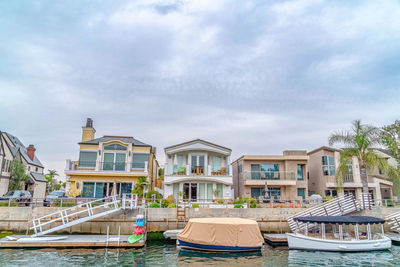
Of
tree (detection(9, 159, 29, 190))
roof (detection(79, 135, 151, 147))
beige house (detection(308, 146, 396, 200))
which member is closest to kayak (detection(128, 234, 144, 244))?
roof (detection(79, 135, 151, 147))

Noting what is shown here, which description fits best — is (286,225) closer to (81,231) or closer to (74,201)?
(81,231)

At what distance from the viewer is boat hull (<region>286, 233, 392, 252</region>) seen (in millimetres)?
16672

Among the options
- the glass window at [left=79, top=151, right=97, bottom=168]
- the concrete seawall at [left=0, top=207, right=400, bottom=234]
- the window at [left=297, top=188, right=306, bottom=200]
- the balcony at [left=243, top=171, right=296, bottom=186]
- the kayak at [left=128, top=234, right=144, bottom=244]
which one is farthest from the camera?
the window at [left=297, top=188, right=306, bottom=200]

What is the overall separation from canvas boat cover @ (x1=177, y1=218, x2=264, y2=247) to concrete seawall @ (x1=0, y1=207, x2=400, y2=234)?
492 cm

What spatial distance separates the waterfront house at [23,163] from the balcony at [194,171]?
2006 centimetres

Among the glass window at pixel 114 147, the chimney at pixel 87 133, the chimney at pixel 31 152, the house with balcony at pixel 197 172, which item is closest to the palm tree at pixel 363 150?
the house with balcony at pixel 197 172

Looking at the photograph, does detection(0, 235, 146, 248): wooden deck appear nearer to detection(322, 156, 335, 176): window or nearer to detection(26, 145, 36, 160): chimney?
detection(322, 156, 335, 176): window

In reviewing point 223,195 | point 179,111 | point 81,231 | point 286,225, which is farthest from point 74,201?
point 286,225

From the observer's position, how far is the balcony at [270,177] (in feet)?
100

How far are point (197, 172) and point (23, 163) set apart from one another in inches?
1057

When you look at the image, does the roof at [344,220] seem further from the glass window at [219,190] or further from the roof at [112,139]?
the roof at [112,139]

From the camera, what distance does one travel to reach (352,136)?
78.9 ft

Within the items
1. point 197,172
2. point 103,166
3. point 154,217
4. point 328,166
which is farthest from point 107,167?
point 328,166

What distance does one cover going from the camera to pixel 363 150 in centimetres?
2366
